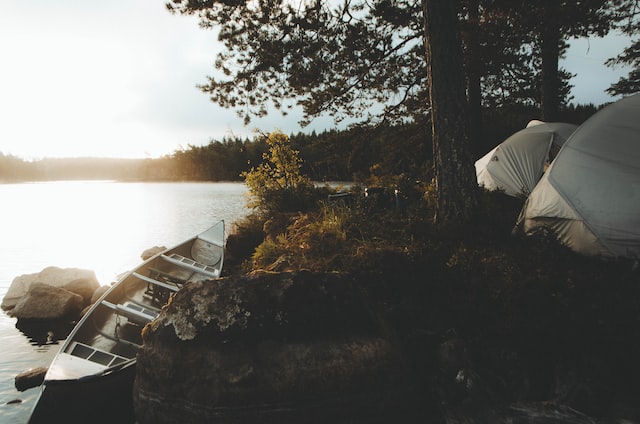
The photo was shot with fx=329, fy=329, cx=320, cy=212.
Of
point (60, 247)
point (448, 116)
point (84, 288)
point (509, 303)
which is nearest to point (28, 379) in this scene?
point (84, 288)

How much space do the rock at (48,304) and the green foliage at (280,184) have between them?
258 inches

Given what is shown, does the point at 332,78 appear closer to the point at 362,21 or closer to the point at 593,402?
the point at 362,21

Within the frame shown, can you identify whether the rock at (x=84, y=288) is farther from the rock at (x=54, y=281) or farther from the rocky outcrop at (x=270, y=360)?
the rocky outcrop at (x=270, y=360)

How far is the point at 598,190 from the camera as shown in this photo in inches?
225

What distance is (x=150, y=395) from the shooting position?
426 centimetres

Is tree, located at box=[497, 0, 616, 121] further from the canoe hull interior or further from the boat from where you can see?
the canoe hull interior

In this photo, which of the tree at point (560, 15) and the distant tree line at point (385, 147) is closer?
the tree at point (560, 15)

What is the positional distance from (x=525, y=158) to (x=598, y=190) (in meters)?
5.10

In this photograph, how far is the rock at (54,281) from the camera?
10492 millimetres

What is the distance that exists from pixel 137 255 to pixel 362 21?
15004 mm

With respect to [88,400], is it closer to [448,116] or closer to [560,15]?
[448,116]

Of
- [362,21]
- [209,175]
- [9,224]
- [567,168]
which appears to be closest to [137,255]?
[362,21]

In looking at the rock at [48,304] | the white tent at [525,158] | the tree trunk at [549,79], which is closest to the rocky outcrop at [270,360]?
the rock at [48,304]

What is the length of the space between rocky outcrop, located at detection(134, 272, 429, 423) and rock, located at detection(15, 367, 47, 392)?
11.7 ft
